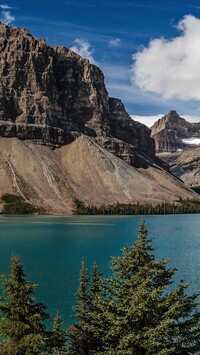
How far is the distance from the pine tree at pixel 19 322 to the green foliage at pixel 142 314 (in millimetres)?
3784

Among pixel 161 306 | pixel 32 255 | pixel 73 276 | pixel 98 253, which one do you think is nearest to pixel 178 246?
pixel 98 253

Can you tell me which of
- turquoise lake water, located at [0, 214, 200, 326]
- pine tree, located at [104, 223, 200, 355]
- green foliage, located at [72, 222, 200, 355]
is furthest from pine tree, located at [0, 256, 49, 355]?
turquoise lake water, located at [0, 214, 200, 326]

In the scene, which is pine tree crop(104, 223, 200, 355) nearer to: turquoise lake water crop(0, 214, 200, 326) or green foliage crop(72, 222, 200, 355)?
green foliage crop(72, 222, 200, 355)

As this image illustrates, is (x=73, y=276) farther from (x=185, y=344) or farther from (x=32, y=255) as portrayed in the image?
(x=185, y=344)

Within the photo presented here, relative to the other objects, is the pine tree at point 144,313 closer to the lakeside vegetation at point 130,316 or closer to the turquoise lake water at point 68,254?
the lakeside vegetation at point 130,316

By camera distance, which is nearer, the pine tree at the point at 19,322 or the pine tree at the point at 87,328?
the pine tree at the point at 19,322

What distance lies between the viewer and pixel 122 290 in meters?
24.2

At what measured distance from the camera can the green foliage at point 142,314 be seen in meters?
22.1

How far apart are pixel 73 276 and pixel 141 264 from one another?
38.7 meters

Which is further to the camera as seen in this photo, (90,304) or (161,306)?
(90,304)

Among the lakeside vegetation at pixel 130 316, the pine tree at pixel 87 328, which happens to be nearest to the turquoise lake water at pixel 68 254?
the pine tree at pixel 87 328

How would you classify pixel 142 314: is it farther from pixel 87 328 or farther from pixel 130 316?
pixel 87 328

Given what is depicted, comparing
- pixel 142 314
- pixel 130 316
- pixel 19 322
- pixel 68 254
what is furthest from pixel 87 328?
pixel 68 254

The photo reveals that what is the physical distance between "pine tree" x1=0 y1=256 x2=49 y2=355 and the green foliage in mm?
3784
